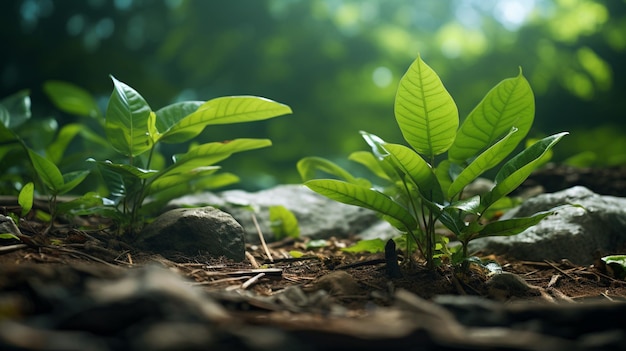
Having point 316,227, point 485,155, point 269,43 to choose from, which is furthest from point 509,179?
point 269,43

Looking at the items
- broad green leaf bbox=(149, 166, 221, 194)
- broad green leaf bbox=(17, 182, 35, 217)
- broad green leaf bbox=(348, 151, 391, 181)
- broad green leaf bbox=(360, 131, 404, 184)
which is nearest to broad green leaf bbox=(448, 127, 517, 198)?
broad green leaf bbox=(360, 131, 404, 184)

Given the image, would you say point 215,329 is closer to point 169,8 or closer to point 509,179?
point 509,179

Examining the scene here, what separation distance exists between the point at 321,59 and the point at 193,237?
128 inches

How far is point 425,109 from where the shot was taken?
1.54m

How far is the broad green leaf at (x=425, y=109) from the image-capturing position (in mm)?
1501

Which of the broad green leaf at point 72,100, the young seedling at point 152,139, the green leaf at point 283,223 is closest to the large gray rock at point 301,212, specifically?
the green leaf at point 283,223

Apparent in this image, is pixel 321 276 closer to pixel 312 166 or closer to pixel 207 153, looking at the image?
pixel 312 166

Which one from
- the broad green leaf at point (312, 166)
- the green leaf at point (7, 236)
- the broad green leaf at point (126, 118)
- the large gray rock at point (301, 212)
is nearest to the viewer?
the green leaf at point (7, 236)

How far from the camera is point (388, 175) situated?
1896 mm

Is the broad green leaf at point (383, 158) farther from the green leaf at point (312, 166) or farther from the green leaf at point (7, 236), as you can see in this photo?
the green leaf at point (7, 236)

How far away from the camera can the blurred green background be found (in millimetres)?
4355

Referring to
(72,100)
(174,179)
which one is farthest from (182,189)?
(72,100)

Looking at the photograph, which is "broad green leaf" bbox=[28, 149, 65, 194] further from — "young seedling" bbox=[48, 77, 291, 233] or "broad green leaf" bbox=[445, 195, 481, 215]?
"broad green leaf" bbox=[445, 195, 481, 215]

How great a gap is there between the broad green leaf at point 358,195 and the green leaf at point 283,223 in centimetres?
93
